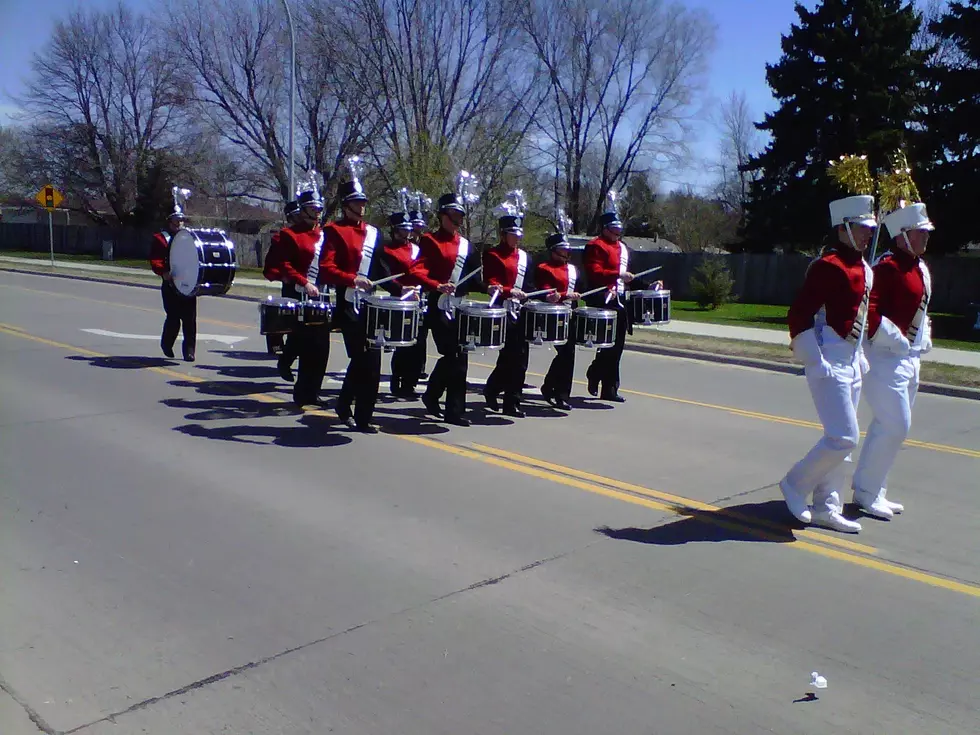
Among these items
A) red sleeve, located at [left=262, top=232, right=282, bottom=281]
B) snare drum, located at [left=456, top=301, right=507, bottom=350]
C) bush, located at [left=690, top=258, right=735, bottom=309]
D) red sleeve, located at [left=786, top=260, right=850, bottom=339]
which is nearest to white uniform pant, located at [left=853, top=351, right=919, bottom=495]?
red sleeve, located at [left=786, top=260, right=850, bottom=339]

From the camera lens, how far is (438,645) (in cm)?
447

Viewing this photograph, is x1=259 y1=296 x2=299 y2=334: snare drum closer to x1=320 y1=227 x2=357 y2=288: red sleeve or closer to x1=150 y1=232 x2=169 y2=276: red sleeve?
x1=320 y1=227 x2=357 y2=288: red sleeve

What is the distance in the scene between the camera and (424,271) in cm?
916

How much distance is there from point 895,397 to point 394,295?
4684 mm

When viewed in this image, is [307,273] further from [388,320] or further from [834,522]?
[834,522]

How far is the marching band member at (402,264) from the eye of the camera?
9.23 m

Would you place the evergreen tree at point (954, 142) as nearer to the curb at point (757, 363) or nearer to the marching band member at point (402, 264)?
the curb at point (757, 363)

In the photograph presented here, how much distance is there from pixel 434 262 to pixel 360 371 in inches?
51.4

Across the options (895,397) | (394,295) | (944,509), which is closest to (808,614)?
(895,397)

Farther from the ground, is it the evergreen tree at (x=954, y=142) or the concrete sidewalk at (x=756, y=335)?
the evergreen tree at (x=954, y=142)

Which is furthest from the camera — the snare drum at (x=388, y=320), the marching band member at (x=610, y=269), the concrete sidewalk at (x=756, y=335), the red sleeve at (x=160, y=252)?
the concrete sidewalk at (x=756, y=335)

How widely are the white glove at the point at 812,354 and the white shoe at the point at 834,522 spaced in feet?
3.22

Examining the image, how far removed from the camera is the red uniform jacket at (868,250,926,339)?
6.57 m

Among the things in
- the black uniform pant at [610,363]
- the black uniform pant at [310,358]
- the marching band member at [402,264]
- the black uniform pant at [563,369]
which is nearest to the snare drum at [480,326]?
the marching band member at [402,264]
